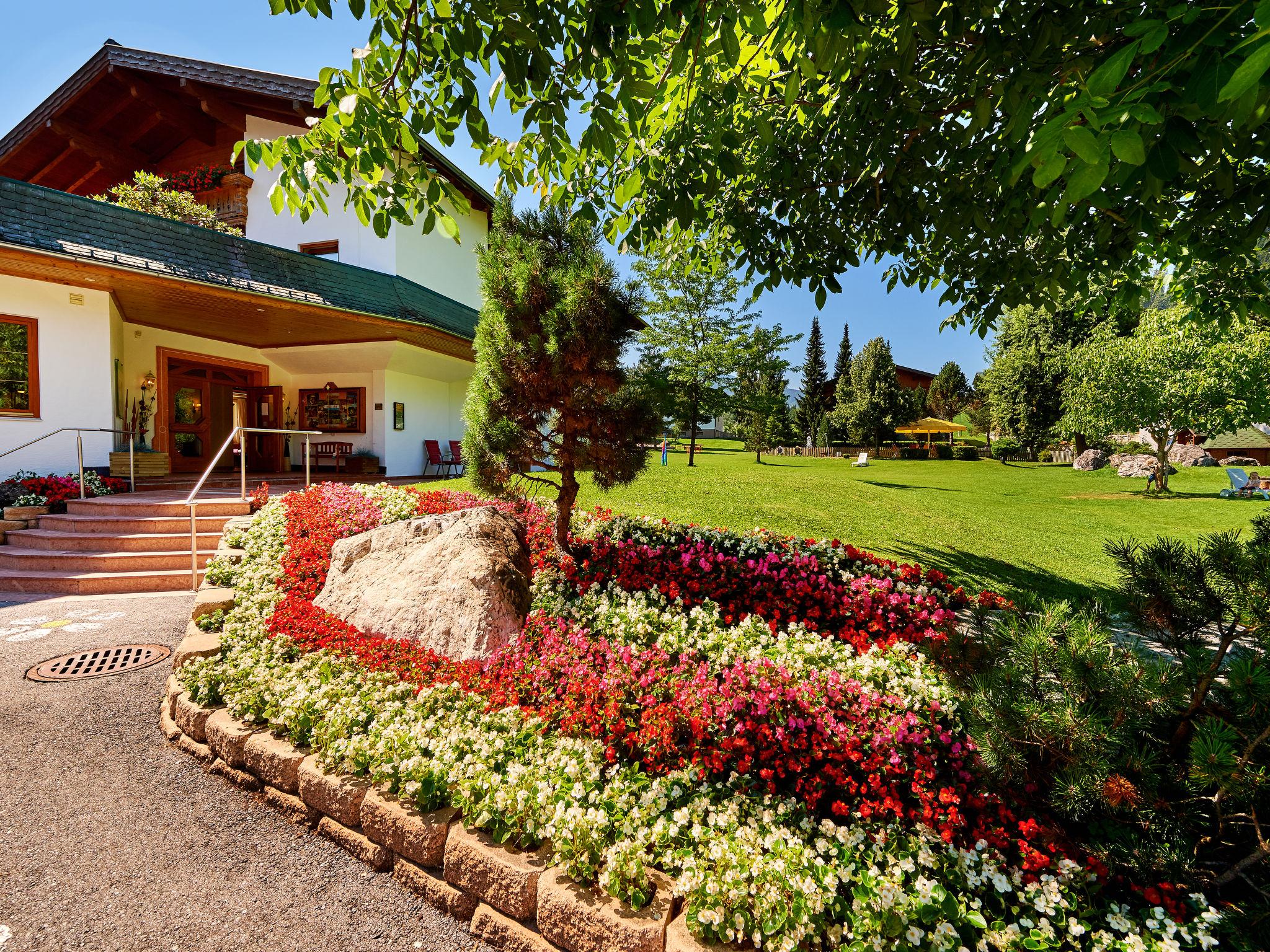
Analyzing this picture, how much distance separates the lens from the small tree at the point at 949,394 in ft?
175

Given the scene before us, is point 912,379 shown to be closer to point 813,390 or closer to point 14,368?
point 813,390

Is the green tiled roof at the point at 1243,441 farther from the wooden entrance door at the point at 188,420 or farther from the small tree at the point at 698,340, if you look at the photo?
the wooden entrance door at the point at 188,420

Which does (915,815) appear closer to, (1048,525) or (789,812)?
(789,812)

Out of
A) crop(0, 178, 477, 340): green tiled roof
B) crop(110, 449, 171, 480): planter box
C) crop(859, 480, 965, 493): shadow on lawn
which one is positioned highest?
crop(0, 178, 477, 340): green tiled roof

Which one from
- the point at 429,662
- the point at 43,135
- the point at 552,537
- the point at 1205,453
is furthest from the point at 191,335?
the point at 1205,453

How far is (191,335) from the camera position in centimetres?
1252

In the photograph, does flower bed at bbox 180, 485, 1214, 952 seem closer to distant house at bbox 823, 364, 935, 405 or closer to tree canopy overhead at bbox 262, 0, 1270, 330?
tree canopy overhead at bbox 262, 0, 1270, 330

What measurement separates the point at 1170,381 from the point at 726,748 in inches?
751

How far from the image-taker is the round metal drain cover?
426 cm

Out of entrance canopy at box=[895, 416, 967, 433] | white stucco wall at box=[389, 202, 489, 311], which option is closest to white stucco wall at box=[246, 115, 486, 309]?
white stucco wall at box=[389, 202, 489, 311]

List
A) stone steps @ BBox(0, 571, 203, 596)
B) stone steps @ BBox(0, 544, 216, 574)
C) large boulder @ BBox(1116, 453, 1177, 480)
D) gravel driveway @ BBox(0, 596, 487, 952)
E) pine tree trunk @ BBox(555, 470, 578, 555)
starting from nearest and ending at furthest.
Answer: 1. gravel driveway @ BBox(0, 596, 487, 952)
2. pine tree trunk @ BBox(555, 470, 578, 555)
3. stone steps @ BBox(0, 571, 203, 596)
4. stone steps @ BBox(0, 544, 216, 574)
5. large boulder @ BBox(1116, 453, 1177, 480)

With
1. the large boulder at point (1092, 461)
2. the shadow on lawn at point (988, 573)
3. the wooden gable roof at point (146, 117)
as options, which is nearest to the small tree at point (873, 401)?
the large boulder at point (1092, 461)

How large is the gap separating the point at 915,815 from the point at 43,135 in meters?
24.0

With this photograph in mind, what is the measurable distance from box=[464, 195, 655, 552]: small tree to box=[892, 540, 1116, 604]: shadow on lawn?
Result: 3594 millimetres
